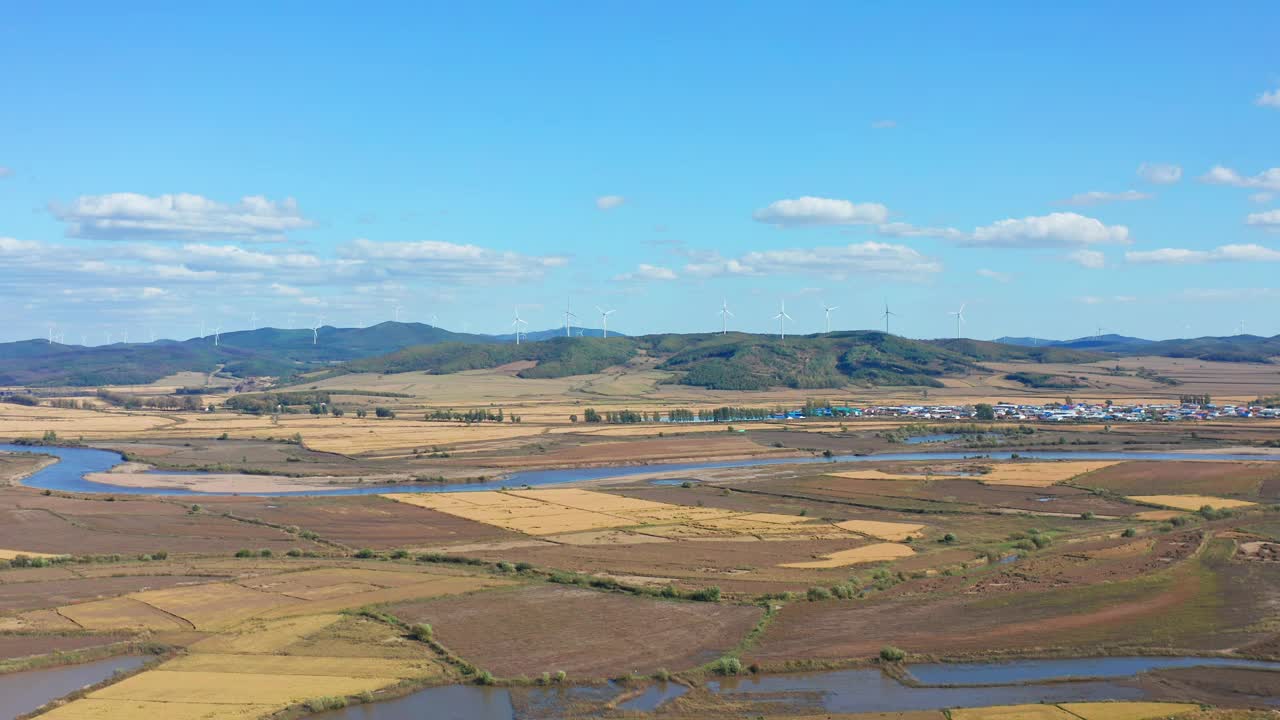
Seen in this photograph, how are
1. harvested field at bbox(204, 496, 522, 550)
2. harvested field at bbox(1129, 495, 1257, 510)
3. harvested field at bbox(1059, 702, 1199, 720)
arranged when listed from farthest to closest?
harvested field at bbox(1129, 495, 1257, 510) < harvested field at bbox(204, 496, 522, 550) < harvested field at bbox(1059, 702, 1199, 720)

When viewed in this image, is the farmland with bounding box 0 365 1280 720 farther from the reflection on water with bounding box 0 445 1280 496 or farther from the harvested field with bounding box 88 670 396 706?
the reflection on water with bounding box 0 445 1280 496

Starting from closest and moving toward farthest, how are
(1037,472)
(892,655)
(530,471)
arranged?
(892,655)
(1037,472)
(530,471)

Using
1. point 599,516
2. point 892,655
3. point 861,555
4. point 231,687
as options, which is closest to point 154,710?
point 231,687

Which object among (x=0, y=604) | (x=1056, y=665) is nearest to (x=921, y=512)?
(x=1056, y=665)

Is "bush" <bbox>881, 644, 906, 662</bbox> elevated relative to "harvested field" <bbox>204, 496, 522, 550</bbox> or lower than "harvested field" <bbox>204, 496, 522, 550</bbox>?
elevated

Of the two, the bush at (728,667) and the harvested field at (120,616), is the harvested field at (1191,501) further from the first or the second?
the harvested field at (120,616)

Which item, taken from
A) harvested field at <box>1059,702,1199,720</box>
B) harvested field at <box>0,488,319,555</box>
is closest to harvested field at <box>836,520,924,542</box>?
harvested field at <box>1059,702,1199,720</box>

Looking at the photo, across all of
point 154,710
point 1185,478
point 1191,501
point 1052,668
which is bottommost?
point 154,710

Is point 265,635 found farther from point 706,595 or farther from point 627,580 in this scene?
point 706,595
